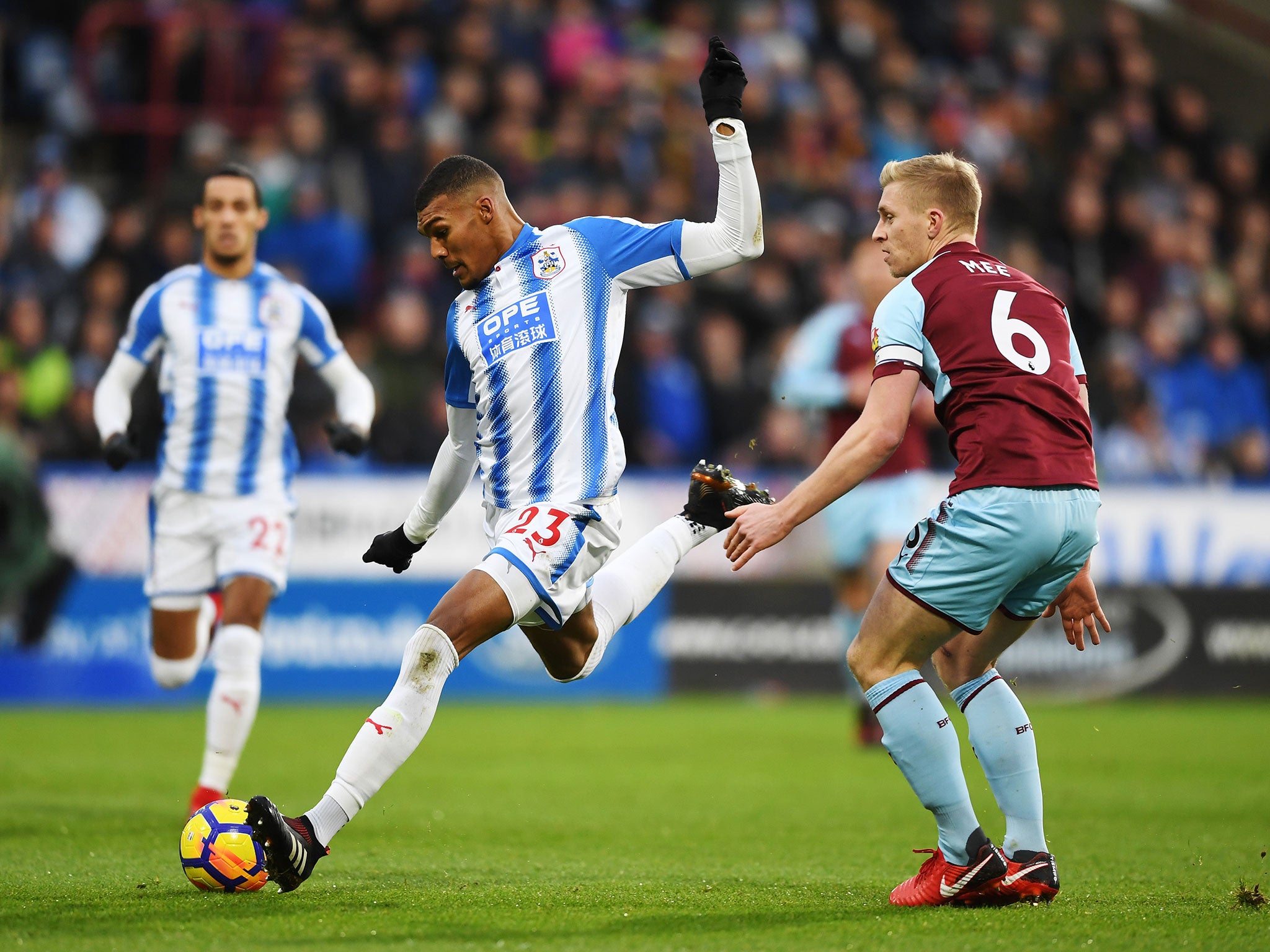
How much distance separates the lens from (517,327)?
5320mm

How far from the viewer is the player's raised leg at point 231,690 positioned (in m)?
6.77

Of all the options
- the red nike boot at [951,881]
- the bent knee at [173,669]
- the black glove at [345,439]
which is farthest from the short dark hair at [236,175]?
the red nike boot at [951,881]

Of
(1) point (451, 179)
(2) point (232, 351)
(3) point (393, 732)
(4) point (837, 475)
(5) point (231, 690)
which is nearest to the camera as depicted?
(4) point (837, 475)

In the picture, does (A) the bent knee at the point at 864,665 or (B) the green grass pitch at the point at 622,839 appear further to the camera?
(A) the bent knee at the point at 864,665

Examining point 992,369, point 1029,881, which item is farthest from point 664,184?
point 1029,881

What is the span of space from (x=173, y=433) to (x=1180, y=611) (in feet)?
29.0

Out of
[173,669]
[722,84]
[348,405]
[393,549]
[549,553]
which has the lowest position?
[173,669]

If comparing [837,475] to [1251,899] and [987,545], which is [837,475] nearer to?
[987,545]

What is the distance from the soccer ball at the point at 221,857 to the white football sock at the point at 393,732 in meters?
0.28

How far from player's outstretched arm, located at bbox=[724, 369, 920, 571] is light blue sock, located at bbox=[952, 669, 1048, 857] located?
36.1 inches

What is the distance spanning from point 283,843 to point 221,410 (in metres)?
3.07

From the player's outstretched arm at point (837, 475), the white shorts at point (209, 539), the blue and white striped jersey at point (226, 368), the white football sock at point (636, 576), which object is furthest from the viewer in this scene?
the blue and white striped jersey at point (226, 368)

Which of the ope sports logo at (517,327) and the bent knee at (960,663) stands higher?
the ope sports logo at (517,327)

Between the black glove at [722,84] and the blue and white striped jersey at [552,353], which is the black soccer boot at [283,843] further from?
the black glove at [722,84]
